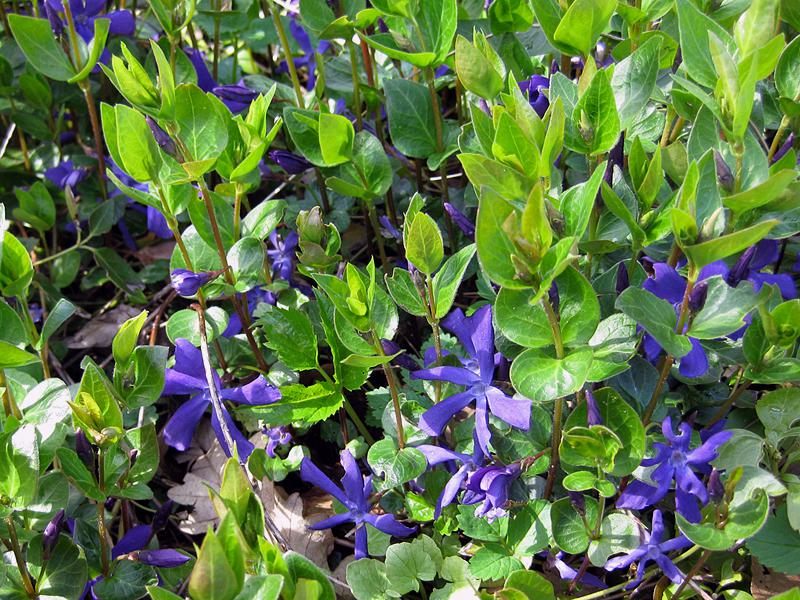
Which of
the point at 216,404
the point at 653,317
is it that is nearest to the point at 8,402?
the point at 216,404

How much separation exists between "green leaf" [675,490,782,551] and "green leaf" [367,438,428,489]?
506mm

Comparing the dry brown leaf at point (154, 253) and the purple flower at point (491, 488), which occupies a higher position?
the dry brown leaf at point (154, 253)

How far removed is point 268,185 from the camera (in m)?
2.62

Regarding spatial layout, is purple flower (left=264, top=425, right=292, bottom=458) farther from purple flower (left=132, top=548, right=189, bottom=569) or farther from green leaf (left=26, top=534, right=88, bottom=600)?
green leaf (left=26, top=534, right=88, bottom=600)

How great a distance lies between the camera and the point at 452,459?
1637 mm

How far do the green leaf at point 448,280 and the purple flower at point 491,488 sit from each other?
0.29m

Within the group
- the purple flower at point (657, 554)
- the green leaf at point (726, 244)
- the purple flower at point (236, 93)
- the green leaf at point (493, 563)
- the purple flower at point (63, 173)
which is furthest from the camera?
the purple flower at point (63, 173)

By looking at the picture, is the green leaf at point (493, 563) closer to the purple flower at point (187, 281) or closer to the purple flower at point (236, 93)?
the purple flower at point (187, 281)

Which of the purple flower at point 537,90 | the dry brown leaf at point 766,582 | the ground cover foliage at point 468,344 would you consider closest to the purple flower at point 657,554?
the ground cover foliage at point 468,344

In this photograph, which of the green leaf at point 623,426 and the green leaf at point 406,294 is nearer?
the green leaf at point 623,426

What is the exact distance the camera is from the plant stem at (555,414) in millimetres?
1261

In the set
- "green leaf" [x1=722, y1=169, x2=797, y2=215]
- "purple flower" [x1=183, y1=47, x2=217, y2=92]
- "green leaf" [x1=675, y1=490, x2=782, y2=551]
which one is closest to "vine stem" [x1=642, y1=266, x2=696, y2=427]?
"green leaf" [x1=722, y1=169, x2=797, y2=215]

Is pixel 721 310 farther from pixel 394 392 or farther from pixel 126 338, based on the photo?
pixel 126 338

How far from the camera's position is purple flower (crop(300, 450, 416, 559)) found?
5.48ft
